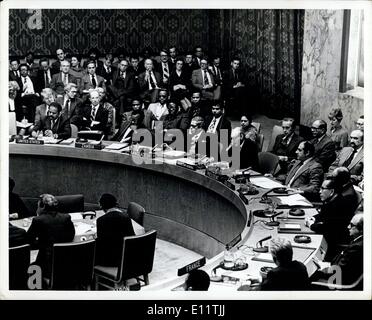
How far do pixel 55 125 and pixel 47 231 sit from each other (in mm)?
2947

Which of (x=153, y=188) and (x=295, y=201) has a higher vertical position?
(x=295, y=201)

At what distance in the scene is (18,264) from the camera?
528 cm

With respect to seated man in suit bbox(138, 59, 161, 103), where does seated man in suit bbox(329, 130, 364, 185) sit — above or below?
below

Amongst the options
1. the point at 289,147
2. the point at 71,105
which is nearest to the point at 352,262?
the point at 289,147

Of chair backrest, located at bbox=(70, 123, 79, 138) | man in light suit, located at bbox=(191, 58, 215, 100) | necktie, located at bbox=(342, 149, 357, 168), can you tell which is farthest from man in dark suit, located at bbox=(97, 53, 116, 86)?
necktie, located at bbox=(342, 149, 357, 168)

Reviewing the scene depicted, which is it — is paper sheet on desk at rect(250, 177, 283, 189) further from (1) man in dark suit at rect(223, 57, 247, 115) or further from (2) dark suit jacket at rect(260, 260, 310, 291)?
(1) man in dark suit at rect(223, 57, 247, 115)

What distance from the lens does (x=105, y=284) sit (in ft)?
19.9

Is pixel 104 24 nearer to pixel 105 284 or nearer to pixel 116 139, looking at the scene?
pixel 116 139

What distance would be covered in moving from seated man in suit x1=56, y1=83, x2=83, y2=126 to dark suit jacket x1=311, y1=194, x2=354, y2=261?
4136mm

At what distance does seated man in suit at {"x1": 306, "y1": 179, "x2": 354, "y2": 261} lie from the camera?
18.0ft

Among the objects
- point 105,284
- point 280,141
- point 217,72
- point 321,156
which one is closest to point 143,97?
point 217,72

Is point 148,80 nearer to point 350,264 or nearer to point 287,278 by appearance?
point 350,264

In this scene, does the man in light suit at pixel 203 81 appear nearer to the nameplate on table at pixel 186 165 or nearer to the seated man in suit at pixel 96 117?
the seated man in suit at pixel 96 117

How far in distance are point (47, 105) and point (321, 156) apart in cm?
367
